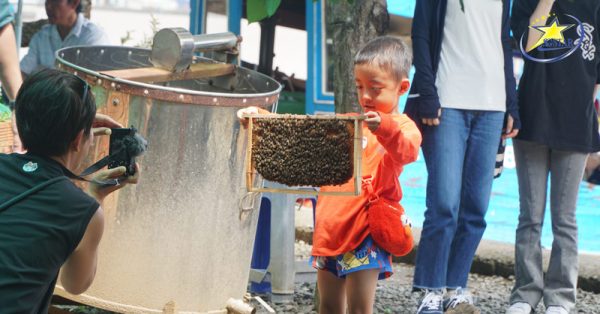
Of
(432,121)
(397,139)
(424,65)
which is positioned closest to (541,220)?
(432,121)

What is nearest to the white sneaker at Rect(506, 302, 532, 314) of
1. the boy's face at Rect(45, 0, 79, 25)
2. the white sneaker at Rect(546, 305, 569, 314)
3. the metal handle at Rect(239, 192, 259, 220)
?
the white sneaker at Rect(546, 305, 569, 314)

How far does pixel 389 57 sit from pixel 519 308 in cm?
213

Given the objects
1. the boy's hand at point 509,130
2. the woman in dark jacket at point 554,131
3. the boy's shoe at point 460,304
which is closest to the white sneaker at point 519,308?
the woman in dark jacket at point 554,131

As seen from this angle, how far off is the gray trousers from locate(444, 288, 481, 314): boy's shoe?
1.31ft

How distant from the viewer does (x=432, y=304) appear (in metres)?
5.03

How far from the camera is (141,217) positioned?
4.25m

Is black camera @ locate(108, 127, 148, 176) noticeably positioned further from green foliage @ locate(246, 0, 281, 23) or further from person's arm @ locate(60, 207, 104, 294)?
green foliage @ locate(246, 0, 281, 23)

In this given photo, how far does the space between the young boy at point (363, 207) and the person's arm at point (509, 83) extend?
1407 mm

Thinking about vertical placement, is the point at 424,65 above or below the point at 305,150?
above

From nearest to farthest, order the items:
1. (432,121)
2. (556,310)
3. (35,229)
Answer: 1. (35,229)
2. (432,121)
3. (556,310)

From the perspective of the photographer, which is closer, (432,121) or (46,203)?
(46,203)

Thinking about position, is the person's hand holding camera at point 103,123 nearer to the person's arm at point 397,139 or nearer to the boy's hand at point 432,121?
the person's arm at point 397,139

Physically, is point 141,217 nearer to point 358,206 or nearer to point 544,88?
point 358,206

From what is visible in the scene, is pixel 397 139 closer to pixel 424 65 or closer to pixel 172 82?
pixel 424 65
